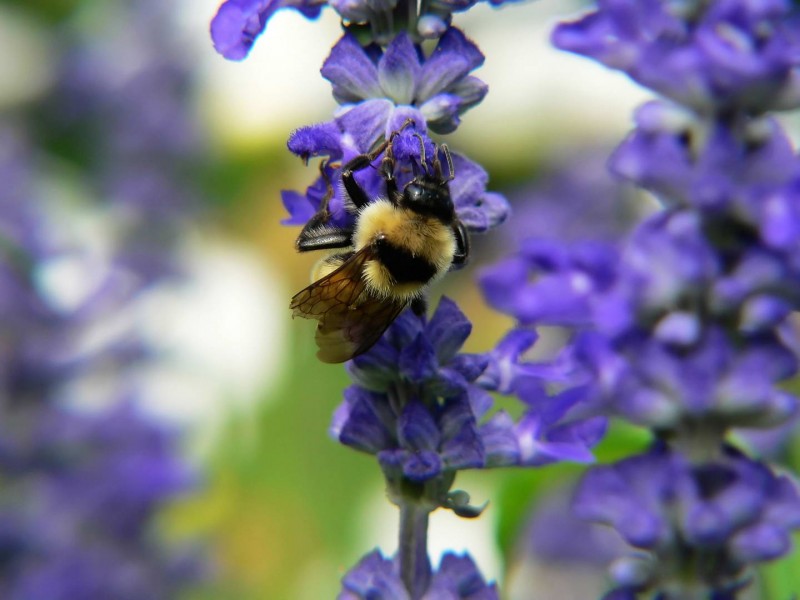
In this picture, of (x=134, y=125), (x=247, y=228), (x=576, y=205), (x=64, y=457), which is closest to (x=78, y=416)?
(x=64, y=457)

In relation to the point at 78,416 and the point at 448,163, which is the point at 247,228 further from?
the point at 448,163

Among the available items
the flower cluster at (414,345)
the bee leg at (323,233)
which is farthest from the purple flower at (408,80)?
the bee leg at (323,233)

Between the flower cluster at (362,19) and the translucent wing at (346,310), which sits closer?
the flower cluster at (362,19)

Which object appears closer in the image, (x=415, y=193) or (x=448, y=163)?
(x=448, y=163)

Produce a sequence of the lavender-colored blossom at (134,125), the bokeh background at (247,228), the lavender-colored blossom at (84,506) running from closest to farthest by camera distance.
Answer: the lavender-colored blossom at (84,506) → the bokeh background at (247,228) → the lavender-colored blossom at (134,125)

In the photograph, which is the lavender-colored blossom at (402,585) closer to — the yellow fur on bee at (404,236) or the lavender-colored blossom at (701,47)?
the yellow fur on bee at (404,236)

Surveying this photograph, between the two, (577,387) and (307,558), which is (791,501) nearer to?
(577,387)

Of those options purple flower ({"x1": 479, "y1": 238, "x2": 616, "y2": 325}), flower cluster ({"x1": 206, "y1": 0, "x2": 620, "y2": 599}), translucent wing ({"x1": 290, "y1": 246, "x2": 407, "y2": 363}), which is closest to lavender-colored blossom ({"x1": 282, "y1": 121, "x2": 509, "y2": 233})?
flower cluster ({"x1": 206, "y1": 0, "x2": 620, "y2": 599})
